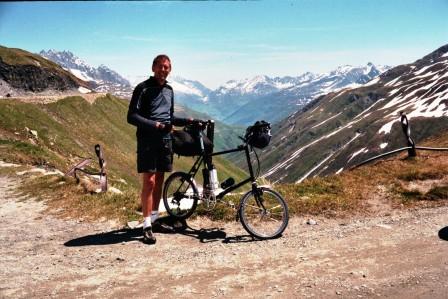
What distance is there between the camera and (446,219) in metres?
10.9

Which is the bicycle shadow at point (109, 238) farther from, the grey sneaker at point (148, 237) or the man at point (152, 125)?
the man at point (152, 125)

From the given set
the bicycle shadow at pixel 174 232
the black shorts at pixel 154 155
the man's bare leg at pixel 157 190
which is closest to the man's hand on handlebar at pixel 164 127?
the black shorts at pixel 154 155

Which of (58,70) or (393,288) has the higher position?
(58,70)

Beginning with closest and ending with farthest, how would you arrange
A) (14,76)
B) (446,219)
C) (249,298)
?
(249,298) < (446,219) < (14,76)

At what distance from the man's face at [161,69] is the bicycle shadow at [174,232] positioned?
427cm

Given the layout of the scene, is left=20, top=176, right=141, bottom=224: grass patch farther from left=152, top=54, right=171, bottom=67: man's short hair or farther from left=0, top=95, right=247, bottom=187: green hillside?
left=0, top=95, right=247, bottom=187: green hillside

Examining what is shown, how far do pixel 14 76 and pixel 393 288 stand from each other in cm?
12020

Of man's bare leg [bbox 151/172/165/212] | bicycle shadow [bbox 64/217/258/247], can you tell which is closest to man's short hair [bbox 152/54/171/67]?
man's bare leg [bbox 151/172/165/212]

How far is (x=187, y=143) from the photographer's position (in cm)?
1168

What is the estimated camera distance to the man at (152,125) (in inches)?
412

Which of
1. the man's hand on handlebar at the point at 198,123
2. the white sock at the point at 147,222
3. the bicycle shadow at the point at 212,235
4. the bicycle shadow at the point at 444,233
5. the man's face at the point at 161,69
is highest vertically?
the man's face at the point at 161,69

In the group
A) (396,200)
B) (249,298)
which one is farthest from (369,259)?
(396,200)

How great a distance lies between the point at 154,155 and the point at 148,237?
2138 mm

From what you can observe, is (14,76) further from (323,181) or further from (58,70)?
(323,181)
